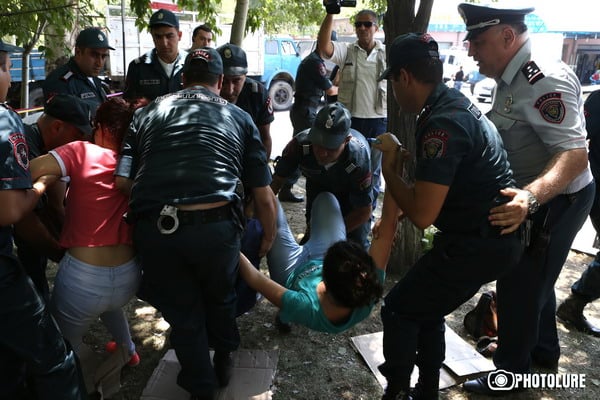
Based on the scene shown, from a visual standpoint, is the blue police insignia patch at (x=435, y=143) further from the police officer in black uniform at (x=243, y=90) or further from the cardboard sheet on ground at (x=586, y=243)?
the cardboard sheet on ground at (x=586, y=243)

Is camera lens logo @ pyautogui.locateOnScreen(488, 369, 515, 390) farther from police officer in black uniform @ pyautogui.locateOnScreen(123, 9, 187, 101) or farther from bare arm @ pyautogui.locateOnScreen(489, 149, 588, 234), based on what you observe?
police officer in black uniform @ pyautogui.locateOnScreen(123, 9, 187, 101)

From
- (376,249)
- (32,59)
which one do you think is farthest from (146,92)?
(32,59)

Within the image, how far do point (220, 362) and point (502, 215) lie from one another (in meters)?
1.56

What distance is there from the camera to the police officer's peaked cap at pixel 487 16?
6.93ft

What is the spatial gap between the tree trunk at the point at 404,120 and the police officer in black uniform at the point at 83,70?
7.30ft

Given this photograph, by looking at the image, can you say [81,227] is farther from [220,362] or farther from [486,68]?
[486,68]

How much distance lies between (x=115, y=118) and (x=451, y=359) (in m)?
2.27

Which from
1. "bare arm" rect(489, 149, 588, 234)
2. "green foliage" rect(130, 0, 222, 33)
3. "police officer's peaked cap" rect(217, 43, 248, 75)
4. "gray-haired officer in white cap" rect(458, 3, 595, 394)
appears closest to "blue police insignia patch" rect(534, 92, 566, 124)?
"gray-haired officer in white cap" rect(458, 3, 595, 394)

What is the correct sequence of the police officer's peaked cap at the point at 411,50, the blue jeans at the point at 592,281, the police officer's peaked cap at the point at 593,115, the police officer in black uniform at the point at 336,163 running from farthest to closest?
the blue jeans at the point at 592,281 → the police officer's peaked cap at the point at 593,115 → the police officer in black uniform at the point at 336,163 → the police officer's peaked cap at the point at 411,50

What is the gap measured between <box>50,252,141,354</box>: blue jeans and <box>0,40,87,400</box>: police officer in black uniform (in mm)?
181

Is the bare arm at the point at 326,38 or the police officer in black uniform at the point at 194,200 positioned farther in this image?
the bare arm at the point at 326,38

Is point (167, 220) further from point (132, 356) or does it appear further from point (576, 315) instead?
point (576, 315)

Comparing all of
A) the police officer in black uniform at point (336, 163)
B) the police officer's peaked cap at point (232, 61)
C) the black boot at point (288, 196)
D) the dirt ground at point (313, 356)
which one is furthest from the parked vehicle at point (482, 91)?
the police officer in black uniform at point (336, 163)

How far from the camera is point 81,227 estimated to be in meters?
2.00
